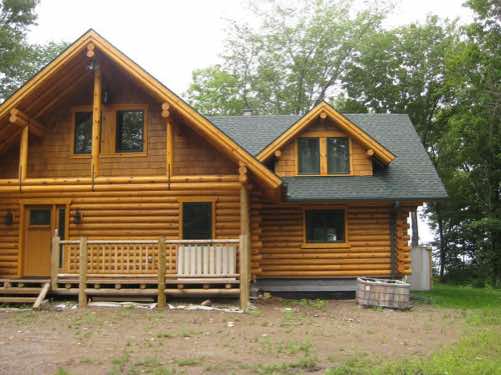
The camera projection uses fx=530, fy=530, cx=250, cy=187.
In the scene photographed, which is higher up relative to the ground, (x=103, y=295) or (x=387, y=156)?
(x=387, y=156)

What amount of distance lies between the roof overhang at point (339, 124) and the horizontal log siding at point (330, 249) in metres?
1.63

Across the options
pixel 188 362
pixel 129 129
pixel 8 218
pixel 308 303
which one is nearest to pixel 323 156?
pixel 308 303

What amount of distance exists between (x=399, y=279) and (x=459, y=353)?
8245 millimetres

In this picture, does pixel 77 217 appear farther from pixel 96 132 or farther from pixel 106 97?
pixel 106 97

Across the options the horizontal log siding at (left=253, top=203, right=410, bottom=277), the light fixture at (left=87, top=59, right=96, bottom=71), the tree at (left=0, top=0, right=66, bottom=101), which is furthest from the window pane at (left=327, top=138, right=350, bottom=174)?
the tree at (left=0, top=0, right=66, bottom=101)

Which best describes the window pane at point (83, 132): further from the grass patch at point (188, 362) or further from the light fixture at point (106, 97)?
the grass patch at point (188, 362)

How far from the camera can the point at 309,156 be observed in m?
17.0

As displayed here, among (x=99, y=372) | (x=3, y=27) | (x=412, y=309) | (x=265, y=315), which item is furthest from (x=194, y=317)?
(x=3, y=27)

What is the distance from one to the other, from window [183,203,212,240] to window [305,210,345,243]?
3.15 meters

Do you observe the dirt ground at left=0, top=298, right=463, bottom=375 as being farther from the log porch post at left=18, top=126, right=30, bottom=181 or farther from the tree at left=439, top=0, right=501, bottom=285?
the tree at left=439, top=0, right=501, bottom=285

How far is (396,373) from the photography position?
680 cm

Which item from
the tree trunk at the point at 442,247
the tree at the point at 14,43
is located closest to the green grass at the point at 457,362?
the tree trunk at the point at 442,247

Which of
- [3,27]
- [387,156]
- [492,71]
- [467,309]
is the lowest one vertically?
[467,309]

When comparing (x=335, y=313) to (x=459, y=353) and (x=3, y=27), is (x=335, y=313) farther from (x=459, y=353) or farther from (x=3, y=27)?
(x=3, y=27)
